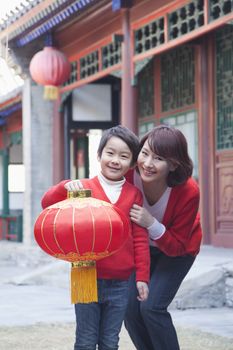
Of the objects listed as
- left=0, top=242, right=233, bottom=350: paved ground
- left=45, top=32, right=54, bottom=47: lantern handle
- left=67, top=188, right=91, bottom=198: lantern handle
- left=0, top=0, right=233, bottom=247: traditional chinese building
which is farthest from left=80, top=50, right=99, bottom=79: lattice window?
left=67, top=188, right=91, bottom=198: lantern handle

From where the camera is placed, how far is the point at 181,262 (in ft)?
14.2

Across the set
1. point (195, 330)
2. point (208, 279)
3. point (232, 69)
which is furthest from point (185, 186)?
point (232, 69)

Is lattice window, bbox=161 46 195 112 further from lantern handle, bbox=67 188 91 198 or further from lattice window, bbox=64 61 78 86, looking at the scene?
lantern handle, bbox=67 188 91 198

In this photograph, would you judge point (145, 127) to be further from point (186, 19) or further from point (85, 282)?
point (85, 282)

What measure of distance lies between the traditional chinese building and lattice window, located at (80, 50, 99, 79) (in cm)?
2

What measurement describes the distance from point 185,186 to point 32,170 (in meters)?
10.3

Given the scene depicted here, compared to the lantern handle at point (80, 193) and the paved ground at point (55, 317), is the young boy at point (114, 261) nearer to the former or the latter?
the lantern handle at point (80, 193)

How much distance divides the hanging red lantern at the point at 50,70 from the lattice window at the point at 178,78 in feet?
5.49

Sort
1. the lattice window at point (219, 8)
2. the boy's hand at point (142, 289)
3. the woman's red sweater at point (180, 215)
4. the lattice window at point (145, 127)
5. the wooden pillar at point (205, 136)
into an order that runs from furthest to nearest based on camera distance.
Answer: the lattice window at point (145, 127) → the wooden pillar at point (205, 136) → the lattice window at point (219, 8) → the woman's red sweater at point (180, 215) → the boy's hand at point (142, 289)

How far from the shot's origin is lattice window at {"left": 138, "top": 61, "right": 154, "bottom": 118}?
40.0ft

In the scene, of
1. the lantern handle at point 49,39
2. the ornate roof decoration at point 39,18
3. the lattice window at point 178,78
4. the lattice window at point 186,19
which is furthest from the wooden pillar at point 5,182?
the lattice window at point 186,19

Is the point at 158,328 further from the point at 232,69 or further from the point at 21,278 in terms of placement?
the point at 21,278

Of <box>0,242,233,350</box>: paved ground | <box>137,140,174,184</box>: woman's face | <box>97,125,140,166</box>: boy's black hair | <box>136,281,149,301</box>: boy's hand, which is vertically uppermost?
<box>97,125,140,166</box>: boy's black hair

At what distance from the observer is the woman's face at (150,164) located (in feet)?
13.4
